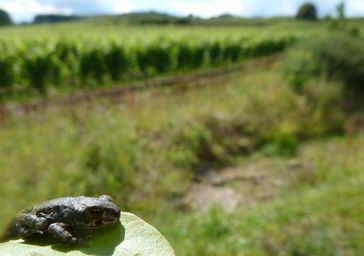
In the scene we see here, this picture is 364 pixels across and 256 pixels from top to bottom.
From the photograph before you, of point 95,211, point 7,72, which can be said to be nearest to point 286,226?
point 95,211

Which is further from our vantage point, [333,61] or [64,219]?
[333,61]

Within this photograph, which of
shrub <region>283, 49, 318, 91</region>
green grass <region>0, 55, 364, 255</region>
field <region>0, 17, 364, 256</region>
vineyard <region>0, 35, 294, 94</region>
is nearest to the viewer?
green grass <region>0, 55, 364, 255</region>

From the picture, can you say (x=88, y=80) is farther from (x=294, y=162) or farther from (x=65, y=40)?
(x=294, y=162)

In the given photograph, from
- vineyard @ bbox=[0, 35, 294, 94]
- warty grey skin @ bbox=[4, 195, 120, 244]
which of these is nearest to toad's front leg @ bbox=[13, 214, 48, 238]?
warty grey skin @ bbox=[4, 195, 120, 244]

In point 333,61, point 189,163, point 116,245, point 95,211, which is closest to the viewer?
point 116,245

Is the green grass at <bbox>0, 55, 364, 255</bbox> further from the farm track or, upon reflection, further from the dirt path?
the farm track

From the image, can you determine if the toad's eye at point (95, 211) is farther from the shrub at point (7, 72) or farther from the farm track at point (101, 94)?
the shrub at point (7, 72)

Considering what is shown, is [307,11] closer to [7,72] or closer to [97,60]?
[97,60]

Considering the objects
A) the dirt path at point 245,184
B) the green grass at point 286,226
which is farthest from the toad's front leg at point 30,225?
the dirt path at point 245,184
